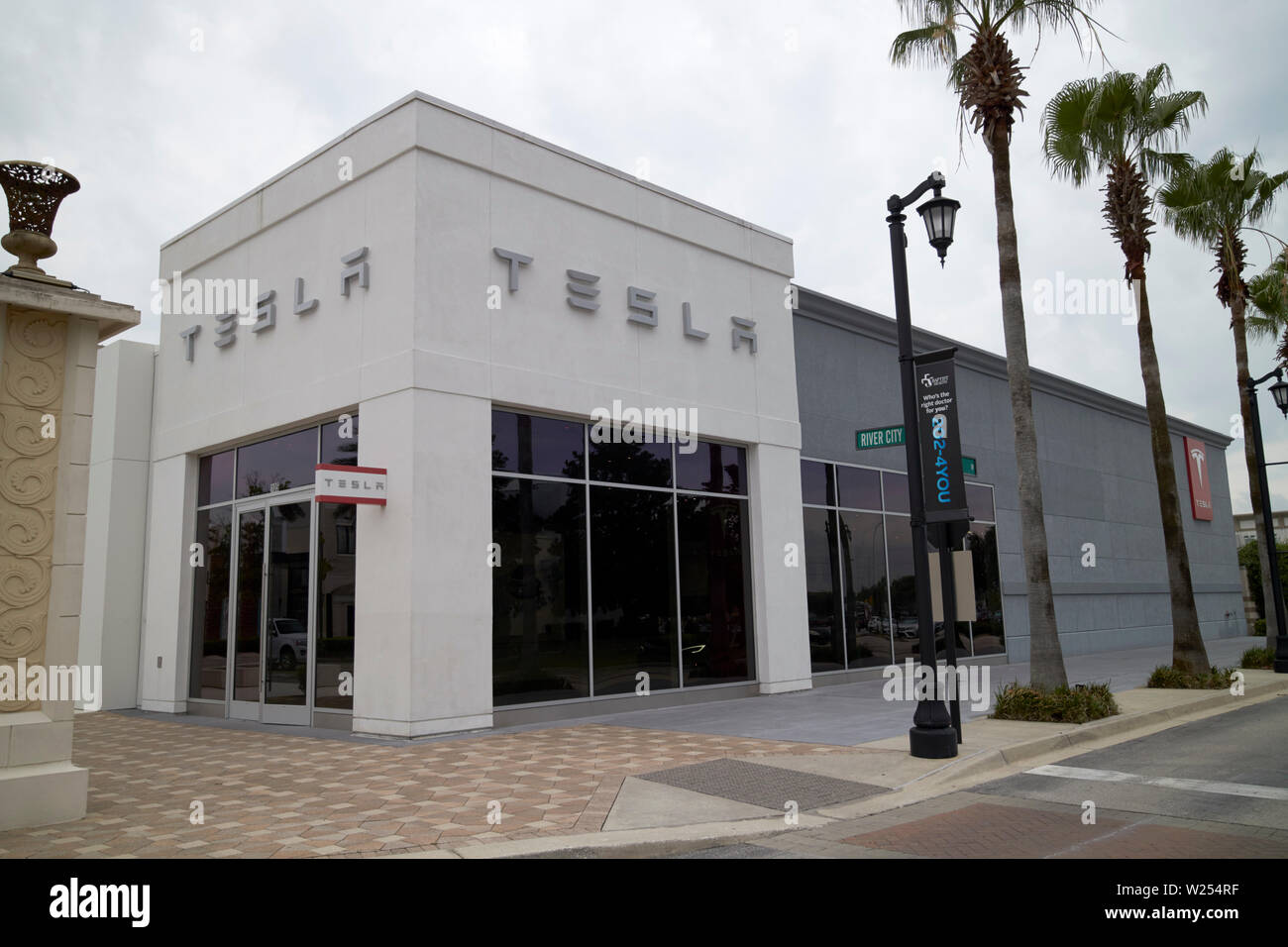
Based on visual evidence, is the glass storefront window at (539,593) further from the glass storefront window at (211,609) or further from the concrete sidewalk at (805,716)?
the glass storefront window at (211,609)

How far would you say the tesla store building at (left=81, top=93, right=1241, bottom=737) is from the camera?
12.4 m

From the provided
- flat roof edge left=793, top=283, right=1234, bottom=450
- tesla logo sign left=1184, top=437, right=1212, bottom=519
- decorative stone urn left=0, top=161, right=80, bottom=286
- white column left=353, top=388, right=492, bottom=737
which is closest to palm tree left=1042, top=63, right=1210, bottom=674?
flat roof edge left=793, top=283, right=1234, bottom=450

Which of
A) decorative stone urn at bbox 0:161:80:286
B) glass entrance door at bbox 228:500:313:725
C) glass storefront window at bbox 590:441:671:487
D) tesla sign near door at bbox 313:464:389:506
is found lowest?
glass entrance door at bbox 228:500:313:725

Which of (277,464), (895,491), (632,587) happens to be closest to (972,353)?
(895,491)

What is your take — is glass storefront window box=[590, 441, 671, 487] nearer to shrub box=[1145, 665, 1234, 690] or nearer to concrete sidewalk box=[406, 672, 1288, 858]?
concrete sidewalk box=[406, 672, 1288, 858]

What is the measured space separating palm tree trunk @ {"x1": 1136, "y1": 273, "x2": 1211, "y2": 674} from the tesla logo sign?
2127 centimetres

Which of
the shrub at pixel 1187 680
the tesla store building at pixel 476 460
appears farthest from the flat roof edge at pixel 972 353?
the shrub at pixel 1187 680

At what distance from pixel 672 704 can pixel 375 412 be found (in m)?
6.74

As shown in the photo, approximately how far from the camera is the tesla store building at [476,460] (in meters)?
12.4

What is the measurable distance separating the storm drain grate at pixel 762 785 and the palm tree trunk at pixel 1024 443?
17.5ft

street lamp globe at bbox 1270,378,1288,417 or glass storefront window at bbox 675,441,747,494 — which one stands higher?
street lamp globe at bbox 1270,378,1288,417

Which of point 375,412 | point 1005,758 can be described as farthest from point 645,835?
point 375,412

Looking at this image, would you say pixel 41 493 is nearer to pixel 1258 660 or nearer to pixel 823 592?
pixel 823 592
